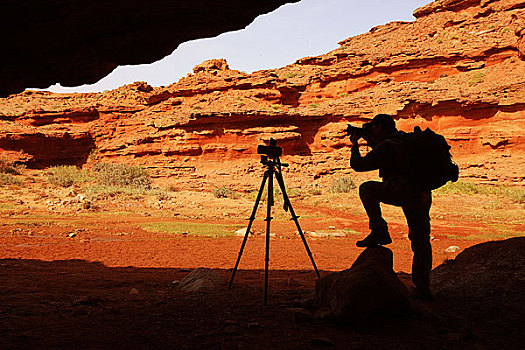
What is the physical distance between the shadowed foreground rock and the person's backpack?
103cm

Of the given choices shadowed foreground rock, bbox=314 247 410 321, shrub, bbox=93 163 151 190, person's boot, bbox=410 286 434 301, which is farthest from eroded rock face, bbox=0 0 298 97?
shrub, bbox=93 163 151 190

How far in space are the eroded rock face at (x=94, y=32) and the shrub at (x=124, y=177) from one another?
2195 cm

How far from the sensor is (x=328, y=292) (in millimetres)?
3777

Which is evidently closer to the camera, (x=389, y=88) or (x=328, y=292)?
(x=328, y=292)

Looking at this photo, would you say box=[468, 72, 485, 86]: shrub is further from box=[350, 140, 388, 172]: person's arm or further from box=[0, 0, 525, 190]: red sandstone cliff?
box=[350, 140, 388, 172]: person's arm

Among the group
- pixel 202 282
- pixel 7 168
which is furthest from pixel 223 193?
pixel 202 282

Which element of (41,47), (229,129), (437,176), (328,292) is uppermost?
(229,129)

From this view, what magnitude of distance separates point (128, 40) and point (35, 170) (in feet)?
113

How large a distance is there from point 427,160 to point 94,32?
4.18 meters

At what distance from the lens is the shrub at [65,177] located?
2618 cm

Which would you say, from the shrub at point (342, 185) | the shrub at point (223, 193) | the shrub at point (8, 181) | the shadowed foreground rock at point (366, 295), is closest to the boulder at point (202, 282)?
the shadowed foreground rock at point (366, 295)

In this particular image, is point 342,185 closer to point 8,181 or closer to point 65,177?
point 65,177

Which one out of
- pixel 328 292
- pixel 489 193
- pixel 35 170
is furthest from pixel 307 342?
pixel 35 170

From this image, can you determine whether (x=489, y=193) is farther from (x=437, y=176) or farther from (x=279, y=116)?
(x=437, y=176)
